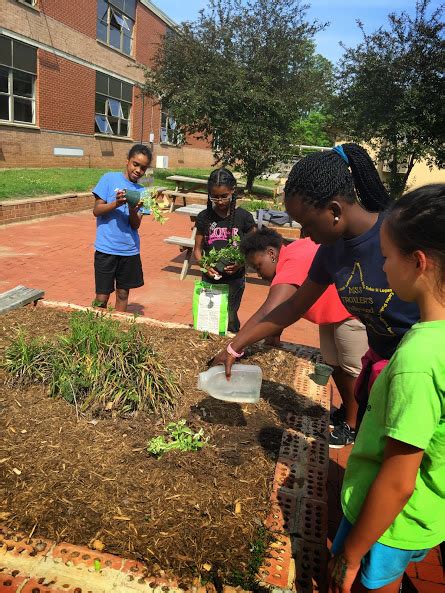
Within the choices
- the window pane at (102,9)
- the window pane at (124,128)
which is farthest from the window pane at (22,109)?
the window pane at (124,128)

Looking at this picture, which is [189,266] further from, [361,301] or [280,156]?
[280,156]

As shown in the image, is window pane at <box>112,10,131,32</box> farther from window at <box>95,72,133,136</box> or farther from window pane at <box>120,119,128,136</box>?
window pane at <box>120,119,128,136</box>

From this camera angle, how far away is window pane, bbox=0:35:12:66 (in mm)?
16172

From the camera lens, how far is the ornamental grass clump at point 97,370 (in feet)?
8.71

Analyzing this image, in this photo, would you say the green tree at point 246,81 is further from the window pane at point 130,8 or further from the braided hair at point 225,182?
the braided hair at point 225,182

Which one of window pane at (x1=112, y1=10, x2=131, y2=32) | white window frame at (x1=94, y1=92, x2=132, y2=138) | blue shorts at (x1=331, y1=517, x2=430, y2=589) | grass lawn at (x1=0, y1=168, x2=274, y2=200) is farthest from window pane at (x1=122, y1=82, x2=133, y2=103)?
blue shorts at (x1=331, y1=517, x2=430, y2=589)

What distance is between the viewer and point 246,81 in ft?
51.4

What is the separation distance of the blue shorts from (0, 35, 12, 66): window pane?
18969 mm

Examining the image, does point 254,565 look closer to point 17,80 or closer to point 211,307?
point 211,307

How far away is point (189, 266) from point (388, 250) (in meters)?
6.40

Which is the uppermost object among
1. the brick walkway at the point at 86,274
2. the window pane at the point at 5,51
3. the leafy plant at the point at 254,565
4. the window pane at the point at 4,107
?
the window pane at the point at 5,51

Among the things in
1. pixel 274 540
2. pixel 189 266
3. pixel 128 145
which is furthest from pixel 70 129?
pixel 274 540

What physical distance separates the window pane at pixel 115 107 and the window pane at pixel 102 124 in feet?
2.63

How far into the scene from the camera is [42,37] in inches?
710
